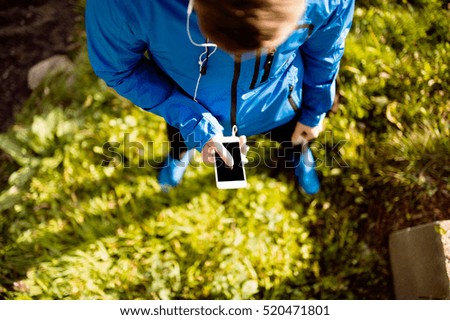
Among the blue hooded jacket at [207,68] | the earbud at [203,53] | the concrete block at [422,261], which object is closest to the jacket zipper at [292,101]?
the blue hooded jacket at [207,68]

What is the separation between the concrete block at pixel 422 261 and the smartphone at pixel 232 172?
1152 millimetres

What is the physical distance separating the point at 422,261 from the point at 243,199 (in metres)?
1.22

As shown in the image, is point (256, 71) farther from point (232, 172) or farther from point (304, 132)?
point (304, 132)

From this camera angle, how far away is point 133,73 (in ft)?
6.11

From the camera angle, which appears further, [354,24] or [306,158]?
[354,24]

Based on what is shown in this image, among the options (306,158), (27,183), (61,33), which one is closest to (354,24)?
(306,158)

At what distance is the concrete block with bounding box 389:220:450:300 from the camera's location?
2246 millimetres

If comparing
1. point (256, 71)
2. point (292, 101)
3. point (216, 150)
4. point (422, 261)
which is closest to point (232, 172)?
point (216, 150)

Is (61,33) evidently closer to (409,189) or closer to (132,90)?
(132,90)

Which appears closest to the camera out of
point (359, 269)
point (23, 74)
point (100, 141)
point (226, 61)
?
point (226, 61)

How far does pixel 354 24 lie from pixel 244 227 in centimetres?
184

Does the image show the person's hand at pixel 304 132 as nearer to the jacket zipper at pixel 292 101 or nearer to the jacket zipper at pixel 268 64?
the jacket zipper at pixel 292 101

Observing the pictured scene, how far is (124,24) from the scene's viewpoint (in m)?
1.52
